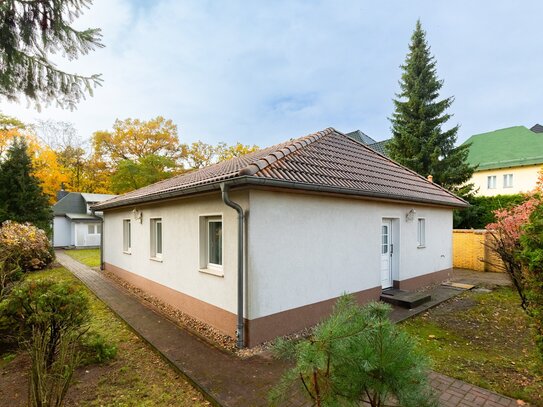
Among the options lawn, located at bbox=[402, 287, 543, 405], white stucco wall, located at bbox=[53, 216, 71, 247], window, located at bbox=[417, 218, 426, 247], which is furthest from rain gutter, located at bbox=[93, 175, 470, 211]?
white stucco wall, located at bbox=[53, 216, 71, 247]

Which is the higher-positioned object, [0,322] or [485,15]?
[485,15]

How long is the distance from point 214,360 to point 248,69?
12687mm

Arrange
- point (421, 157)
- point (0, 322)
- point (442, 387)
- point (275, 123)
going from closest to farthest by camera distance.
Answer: point (442, 387) < point (0, 322) < point (421, 157) < point (275, 123)

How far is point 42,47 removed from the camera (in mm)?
6242

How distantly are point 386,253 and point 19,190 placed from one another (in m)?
21.8

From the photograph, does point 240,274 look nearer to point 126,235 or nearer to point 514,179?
point 126,235

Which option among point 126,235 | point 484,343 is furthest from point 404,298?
point 126,235

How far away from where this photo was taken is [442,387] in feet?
13.4

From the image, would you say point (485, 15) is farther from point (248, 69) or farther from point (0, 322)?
point (0, 322)

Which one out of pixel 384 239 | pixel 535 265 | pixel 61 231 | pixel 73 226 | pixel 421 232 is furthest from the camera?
pixel 61 231

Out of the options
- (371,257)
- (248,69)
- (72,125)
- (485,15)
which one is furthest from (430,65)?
(72,125)

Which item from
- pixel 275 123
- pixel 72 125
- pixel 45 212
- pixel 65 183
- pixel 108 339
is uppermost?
pixel 72 125

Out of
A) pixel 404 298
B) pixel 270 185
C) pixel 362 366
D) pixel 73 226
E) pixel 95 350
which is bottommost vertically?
pixel 404 298

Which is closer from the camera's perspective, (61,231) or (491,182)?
(491,182)
